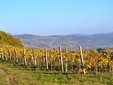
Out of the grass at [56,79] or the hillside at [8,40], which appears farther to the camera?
the hillside at [8,40]

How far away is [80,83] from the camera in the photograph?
21.5m

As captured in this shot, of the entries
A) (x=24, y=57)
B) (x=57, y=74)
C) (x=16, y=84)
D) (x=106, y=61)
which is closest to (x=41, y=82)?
(x=16, y=84)

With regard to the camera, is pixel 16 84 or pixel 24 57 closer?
pixel 16 84

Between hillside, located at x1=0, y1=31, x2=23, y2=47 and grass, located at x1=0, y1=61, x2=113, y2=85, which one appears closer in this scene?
grass, located at x1=0, y1=61, x2=113, y2=85

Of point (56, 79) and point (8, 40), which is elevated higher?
point (8, 40)

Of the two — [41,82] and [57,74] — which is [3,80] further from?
[57,74]

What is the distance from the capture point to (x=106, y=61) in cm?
2609

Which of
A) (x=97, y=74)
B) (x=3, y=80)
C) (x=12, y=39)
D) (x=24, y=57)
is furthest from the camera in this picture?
(x=12, y=39)

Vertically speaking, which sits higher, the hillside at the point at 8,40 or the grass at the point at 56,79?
the hillside at the point at 8,40

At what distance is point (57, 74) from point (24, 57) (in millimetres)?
12200

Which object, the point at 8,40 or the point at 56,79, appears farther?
the point at 8,40

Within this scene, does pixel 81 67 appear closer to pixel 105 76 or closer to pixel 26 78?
pixel 105 76

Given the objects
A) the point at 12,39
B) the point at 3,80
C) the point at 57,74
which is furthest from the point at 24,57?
the point at 12,39

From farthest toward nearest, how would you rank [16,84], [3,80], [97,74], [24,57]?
[24,57] → [97,74] → [3,80] → [16,84]
